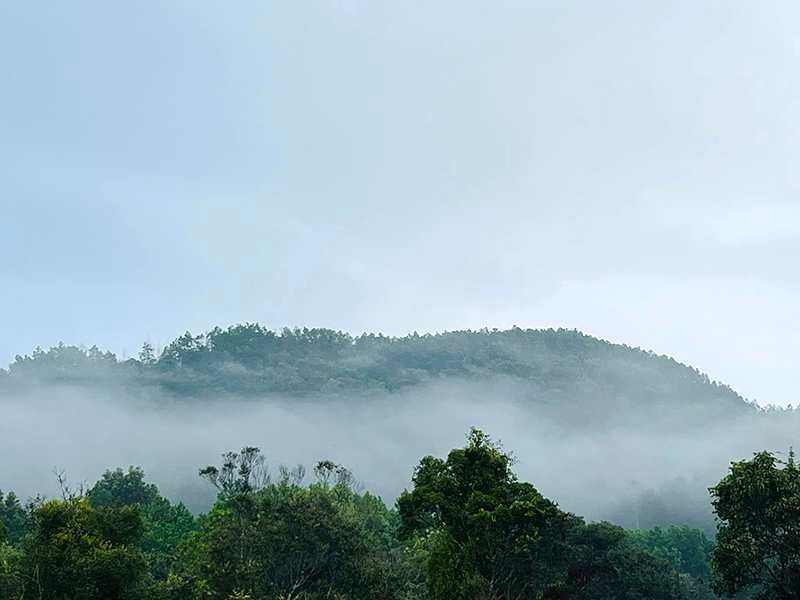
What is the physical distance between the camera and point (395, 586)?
144 ft

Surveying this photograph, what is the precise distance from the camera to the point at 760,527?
32.8 m

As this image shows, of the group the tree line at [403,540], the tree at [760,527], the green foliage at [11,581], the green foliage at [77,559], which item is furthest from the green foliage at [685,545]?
the green foliage at [11,581]

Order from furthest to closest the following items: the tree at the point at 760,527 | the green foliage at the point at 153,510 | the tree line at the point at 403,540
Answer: the green foliage at the point at 153,510
the tree line at the point at 403,540
the tree at the point at 760,527

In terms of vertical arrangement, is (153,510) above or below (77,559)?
above

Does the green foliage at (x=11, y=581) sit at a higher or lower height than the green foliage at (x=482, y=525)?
lower

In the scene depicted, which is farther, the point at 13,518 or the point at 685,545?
the point at 685,545

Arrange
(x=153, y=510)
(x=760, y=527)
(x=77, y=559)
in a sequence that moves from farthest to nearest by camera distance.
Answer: (x=153, y=510), (x=77, y=559), (x=760, y=527)

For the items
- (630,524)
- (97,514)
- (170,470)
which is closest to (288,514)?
(97,514)

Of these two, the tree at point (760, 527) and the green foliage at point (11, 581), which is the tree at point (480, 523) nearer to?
the tree at point (760, 527)

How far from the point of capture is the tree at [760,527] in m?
32.1

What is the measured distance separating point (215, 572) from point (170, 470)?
158545 millimetres

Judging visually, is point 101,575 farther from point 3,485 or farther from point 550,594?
point 3,485

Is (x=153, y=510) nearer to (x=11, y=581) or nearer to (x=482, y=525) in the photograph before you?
(x=11, y=581)

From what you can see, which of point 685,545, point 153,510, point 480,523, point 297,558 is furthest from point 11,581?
point 685,545
